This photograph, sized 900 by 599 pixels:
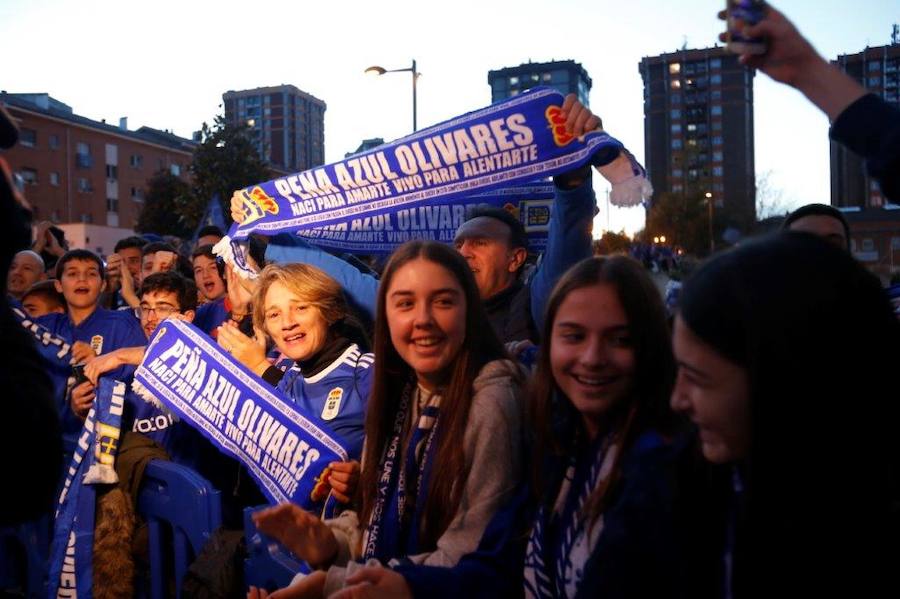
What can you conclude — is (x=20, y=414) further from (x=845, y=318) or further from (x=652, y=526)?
(x=845, y=318)

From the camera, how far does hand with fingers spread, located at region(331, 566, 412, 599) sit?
2016 mm

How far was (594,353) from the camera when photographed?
6.82 ft

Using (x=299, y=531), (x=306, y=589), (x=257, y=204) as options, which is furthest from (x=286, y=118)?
(x=306, y=589)

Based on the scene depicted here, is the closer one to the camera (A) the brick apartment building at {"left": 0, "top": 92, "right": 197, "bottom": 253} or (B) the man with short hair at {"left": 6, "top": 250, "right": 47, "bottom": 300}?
(B) the man with short hair at {"left": 6, "top": 250, "right": 47, "bottom": 300}

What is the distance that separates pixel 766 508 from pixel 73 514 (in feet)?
11.9

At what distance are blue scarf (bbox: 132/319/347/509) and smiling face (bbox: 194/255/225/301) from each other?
9.26 ft

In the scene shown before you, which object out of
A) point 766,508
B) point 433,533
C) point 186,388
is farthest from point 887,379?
point 186,388

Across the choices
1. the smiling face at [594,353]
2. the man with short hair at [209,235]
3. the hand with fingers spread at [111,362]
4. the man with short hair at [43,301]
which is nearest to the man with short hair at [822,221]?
the smiling face at [594,353]

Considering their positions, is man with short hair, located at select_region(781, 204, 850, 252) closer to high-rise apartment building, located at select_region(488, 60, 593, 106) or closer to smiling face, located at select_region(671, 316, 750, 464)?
smiling face, located at select_region(671, 316, 750, 464)

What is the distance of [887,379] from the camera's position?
1.22 m

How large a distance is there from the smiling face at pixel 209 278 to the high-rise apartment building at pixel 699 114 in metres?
125

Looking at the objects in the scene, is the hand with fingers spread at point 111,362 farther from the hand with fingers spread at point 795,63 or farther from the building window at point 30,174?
the building window at point 30,174

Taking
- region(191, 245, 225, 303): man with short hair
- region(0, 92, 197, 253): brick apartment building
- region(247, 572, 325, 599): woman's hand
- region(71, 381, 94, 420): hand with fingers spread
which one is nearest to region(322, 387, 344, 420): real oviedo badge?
region(247, 572, 325, 599): woman's hand

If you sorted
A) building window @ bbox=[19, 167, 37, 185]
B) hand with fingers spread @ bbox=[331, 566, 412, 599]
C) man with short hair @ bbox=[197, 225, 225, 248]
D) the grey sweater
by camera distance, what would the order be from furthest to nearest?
1. building window @ bbox=[19, 167, 37, 185]
2. man with short hair @ bbox=[197, 225, 225, 248]
3. the grey sweater
4. hand with fingers spread @ bbox=[331, 566, 412, 599]
